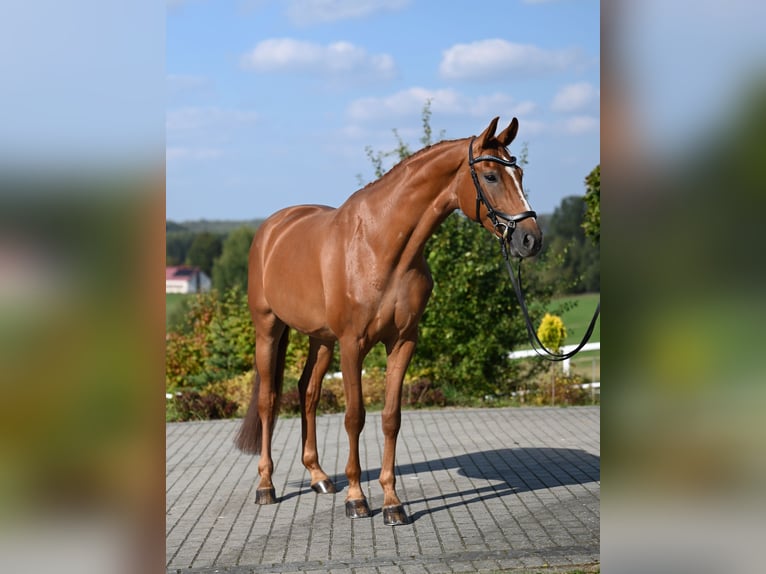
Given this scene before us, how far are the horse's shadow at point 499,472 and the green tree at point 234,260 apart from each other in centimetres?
2144

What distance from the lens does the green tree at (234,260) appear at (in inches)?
1170

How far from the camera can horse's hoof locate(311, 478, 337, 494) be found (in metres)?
6.89

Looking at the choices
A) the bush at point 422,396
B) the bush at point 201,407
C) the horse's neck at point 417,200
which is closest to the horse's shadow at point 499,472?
the horse's neck at point 417,200

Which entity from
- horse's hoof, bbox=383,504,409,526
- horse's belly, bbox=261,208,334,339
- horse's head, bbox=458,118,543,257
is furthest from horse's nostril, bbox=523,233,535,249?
horse's hoof, bbox=383,504,409,526

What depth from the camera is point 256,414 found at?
7.17 m

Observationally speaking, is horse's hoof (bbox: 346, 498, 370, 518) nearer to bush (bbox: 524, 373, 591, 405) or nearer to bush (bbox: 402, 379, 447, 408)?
bush (bbox: 402, 379, 447, 408)

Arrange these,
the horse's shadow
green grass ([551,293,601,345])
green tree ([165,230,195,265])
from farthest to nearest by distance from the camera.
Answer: green tree ([165,230,195,265]) < green grass ([551,293,601,345]) < the horse's shadow

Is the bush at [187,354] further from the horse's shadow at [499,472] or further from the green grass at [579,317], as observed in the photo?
the green grass at [579,317]

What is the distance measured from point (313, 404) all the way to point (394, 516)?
1.44 m

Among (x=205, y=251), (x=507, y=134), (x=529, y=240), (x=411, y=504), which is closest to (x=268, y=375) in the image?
(x=411, y=504)

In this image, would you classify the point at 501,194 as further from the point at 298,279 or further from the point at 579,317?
the point at 579,317
